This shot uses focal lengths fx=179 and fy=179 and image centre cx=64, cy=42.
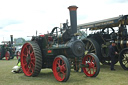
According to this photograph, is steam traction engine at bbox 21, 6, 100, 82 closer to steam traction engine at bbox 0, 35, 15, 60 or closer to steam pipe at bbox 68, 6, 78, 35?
steam pipe at bbox 68, 6, 78, 35

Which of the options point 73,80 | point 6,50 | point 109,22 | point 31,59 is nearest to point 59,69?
point 73,80

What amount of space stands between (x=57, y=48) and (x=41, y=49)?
90 cm

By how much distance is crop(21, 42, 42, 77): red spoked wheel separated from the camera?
5.95 meters

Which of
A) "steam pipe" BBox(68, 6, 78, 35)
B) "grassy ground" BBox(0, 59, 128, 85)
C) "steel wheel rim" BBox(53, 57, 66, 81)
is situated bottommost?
"grassy ground" BBox(0, 59, 128, 85)

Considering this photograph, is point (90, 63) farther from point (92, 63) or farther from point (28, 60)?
point (28, 60)

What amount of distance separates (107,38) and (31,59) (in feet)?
14.4

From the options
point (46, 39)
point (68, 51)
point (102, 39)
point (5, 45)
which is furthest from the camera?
point (5, 45)

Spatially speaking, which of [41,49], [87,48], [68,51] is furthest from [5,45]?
[68,51]

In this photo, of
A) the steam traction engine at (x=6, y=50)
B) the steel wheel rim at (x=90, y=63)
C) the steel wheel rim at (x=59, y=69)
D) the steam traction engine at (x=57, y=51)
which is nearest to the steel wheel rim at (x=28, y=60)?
the steam traction engine at (x=57, y=51)

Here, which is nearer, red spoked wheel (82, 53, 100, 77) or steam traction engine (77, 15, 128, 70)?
red spoked wheel (82, 53, 100, 77)

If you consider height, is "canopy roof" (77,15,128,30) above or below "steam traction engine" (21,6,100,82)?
above

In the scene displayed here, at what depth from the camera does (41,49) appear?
6574 mm

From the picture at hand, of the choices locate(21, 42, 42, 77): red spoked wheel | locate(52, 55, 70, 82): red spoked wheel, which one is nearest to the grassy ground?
locate(52, 55, 70, 82): red spoked wheel

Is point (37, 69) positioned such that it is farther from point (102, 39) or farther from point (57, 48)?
point (102, 39)
